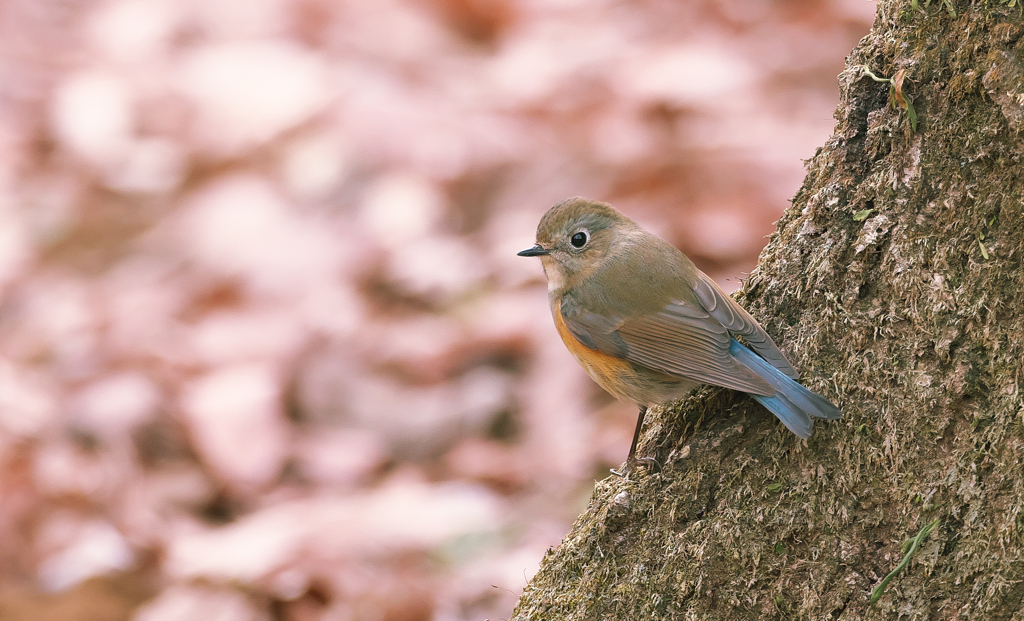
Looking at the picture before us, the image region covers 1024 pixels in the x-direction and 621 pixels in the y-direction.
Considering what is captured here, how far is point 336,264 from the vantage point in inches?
215

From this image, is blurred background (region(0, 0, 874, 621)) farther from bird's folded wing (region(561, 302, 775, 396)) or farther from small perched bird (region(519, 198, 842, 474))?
bird's folded wing (region(561, 302, 775, 396))

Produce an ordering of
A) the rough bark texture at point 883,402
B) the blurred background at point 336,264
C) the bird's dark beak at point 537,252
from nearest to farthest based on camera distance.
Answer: the rough bark texture at point 883,402 < the bird's dark beak at point 537,252 < the blurred background at point 336,264

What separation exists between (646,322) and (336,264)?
3.10 m

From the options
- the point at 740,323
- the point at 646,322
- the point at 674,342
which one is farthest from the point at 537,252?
the point at 740,323

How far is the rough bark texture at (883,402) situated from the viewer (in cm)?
181

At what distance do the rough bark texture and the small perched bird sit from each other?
0.10m

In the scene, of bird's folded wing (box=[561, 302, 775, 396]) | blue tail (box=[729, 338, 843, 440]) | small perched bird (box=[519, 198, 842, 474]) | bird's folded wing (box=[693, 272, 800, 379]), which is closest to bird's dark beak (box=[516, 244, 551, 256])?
small perched bird (box=[519, 198, 842, 474])

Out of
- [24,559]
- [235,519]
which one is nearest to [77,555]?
[24,559]

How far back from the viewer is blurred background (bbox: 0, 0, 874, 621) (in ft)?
12.9

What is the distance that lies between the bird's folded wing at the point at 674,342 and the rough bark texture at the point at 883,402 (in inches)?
4.6

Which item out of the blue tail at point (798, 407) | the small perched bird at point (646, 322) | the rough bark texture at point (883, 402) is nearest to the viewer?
the rough bark texture at point (883, 402)

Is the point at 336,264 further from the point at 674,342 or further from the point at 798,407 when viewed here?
the point at 798,407

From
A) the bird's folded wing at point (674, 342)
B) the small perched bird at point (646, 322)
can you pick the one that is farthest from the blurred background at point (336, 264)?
the bird's folded wing at point (674, 342)

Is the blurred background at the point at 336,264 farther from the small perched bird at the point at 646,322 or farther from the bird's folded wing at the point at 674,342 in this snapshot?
the bird's folded wing at the point at 674,342
